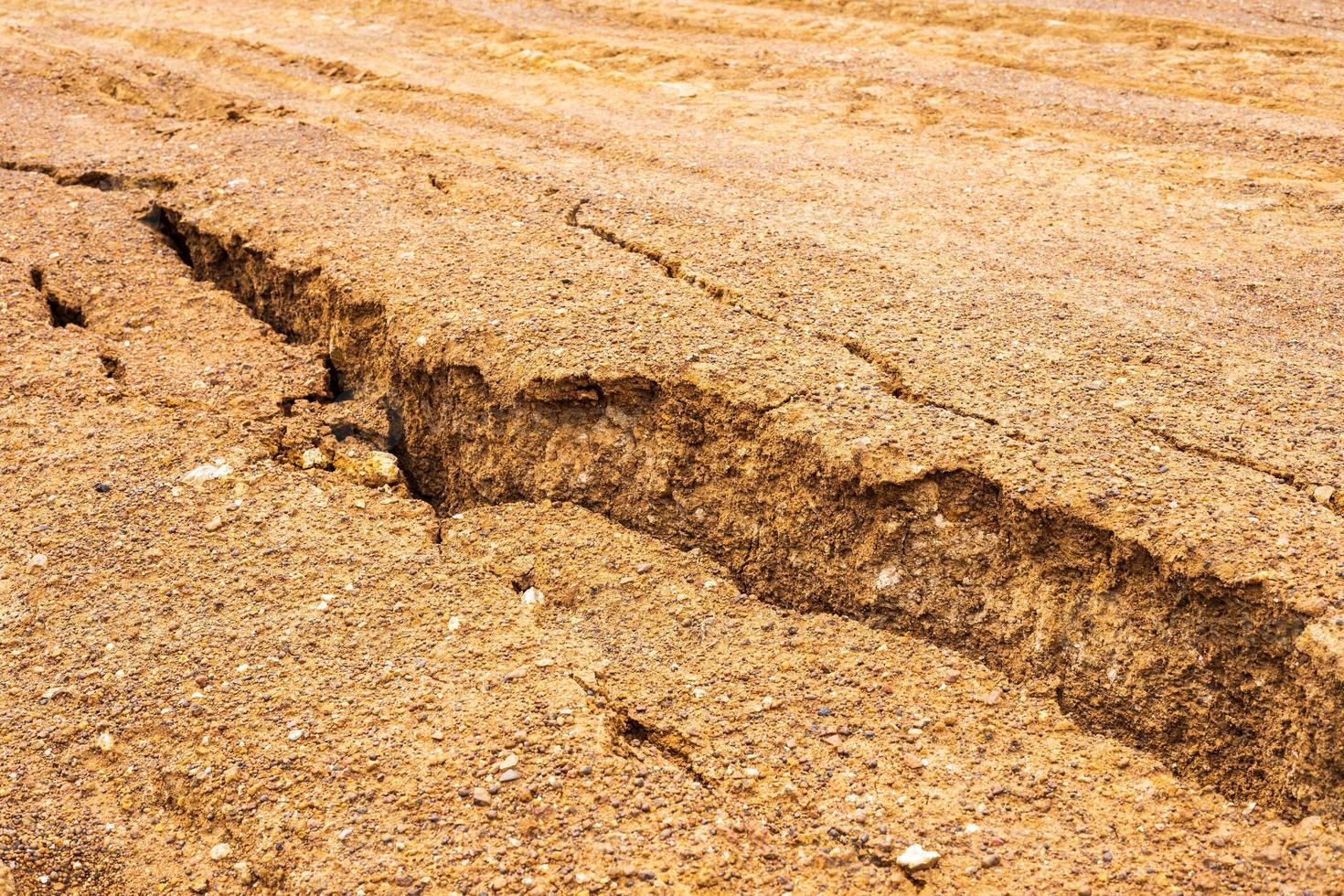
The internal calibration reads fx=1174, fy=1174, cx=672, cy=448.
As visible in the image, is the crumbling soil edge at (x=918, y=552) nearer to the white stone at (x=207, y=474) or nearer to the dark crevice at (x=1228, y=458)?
the dark crevice at (x=1228, y=458)

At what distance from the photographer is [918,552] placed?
3.08 metres

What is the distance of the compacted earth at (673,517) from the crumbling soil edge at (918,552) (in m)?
0.01

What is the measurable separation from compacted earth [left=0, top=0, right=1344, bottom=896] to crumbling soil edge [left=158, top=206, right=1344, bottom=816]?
0.01m

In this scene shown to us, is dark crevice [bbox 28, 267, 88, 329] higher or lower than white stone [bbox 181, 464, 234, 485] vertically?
higher

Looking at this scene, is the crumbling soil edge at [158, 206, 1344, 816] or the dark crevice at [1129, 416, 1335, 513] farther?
the dark crevice at [1129, 416, 1335, 513]

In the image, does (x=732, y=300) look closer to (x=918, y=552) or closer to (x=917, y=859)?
(x=918, y=552)

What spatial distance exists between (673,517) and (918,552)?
29.2 inches

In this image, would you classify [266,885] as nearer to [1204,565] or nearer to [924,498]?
[924,498]

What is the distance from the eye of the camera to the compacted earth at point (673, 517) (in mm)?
2613

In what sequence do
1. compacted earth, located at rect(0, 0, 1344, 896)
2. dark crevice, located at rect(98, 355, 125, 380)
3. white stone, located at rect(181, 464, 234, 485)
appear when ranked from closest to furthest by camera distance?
1. compacted earth, located at rect(0, 0, 1344, 896)
2. white stone, located at rect(181, 464, 234, 485)
3. dark crevice, located at rect(98, 355, 125, 380)

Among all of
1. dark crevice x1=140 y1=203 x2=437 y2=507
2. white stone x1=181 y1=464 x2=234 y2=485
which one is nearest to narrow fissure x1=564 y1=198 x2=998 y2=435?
dark crevice x1=140 y1=203 x2=437 y2=507

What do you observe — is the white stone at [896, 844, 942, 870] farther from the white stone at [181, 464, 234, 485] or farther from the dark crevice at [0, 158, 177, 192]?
the dark crevice at [0, 158, 177, 192]

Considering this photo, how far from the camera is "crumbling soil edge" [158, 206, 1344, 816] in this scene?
8.70ft

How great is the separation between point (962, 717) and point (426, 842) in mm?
1287
